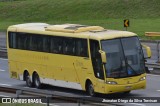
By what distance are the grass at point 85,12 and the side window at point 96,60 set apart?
35418 millimetres

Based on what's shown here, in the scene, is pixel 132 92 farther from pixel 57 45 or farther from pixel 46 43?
pixel 46 43

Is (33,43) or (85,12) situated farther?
(85,12)

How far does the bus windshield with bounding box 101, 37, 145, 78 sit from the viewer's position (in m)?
22.4

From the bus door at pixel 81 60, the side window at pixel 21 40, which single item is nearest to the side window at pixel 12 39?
the side window at pixel 21 40

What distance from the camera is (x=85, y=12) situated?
234 feet

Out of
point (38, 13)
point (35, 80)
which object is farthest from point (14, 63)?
point (38, 13)

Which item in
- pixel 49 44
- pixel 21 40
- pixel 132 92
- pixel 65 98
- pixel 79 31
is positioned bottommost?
pixel 132 92

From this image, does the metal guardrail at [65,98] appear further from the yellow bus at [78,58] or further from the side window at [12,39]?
the side window at [12,39]

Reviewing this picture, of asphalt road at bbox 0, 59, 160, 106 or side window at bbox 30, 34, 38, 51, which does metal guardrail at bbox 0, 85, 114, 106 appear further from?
side window at bbox 30, 34, 38, 51

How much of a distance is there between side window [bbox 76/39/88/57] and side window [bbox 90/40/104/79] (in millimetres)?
400

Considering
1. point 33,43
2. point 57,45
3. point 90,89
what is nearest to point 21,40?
point 33,43

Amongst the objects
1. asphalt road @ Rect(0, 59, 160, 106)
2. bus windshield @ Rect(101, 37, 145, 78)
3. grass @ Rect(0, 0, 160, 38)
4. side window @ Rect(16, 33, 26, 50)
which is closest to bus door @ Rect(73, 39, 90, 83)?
asphalt road @ Rect(0, 59, 160, 106)

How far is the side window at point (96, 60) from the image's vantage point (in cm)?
2260

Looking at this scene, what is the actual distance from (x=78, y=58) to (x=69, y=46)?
2.80 ft
